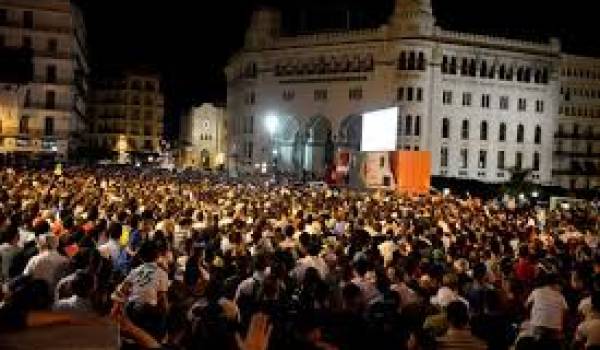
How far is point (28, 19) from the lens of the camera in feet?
267

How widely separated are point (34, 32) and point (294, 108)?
34.1 metres

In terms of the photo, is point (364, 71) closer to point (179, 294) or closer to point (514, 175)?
point (514, 175)

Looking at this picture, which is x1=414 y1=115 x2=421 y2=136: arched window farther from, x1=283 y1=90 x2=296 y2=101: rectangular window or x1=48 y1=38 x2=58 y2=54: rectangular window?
x1=48 y1=38 x2=58 y2=54: rectangular window

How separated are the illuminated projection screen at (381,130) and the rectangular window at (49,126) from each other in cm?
3231

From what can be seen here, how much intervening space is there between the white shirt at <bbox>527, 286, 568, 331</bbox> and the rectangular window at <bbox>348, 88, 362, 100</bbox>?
3447 inches

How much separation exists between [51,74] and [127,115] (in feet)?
162

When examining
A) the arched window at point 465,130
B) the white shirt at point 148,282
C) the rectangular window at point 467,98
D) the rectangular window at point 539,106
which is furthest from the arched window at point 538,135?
the white shirt at point 148,282

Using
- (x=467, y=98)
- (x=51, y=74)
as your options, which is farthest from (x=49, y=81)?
(x=467, y=98)

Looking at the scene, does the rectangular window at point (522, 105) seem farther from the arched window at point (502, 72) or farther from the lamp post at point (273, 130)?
the lamp post at point (273, 130)

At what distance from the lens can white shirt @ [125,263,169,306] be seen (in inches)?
396

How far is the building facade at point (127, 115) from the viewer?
130m

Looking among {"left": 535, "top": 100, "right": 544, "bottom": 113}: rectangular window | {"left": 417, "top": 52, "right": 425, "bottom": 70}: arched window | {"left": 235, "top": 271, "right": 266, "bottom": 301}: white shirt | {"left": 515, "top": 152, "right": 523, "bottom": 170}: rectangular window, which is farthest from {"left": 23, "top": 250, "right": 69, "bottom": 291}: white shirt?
{"left": 535, "top": 100, "right": 544, "bottom": 113}: rectangular window

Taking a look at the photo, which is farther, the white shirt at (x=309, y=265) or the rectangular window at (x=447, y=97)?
the rectangular window at (x=447, y=97)

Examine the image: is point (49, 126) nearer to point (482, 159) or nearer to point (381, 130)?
point (381, 130)
